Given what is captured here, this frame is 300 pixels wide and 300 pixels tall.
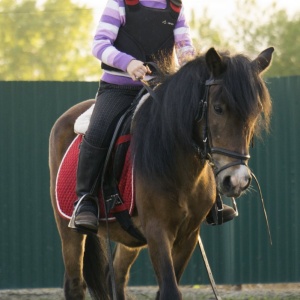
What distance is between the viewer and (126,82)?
7227 millimetres

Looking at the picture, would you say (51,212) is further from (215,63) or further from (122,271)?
(215,63)

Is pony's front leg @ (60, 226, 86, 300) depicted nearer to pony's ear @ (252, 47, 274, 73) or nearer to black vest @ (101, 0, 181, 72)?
black vest @ (101, 0, 181, 72)

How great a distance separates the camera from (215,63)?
6.23 metres

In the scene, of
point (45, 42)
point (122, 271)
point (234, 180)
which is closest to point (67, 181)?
point (122, 271)

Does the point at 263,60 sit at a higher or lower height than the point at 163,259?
higher

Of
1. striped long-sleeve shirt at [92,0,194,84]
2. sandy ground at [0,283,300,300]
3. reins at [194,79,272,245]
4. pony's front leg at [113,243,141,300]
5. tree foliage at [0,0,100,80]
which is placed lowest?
sandy ground at [0,283,300,300]

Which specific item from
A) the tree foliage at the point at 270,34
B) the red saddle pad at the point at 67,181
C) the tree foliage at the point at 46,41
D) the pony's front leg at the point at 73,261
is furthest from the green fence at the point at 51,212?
the tree foliage at the point at 46,41

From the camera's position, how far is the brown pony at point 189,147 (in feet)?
19.9

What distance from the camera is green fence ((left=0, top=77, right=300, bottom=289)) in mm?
10250

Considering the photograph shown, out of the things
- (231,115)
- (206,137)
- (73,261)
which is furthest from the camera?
(73,261)

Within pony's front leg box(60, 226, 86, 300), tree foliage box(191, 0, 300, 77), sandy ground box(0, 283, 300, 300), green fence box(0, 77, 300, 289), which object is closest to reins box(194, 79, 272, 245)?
pony's front leg box(60, 226, 86, 300)

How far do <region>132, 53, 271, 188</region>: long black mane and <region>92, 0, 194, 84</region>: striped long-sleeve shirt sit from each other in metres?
0.34

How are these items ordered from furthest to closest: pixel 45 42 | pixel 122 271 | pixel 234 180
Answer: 1. pixel 45 42
2. pixel 122 271
3. pixel 234 180

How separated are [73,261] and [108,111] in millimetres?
1405
